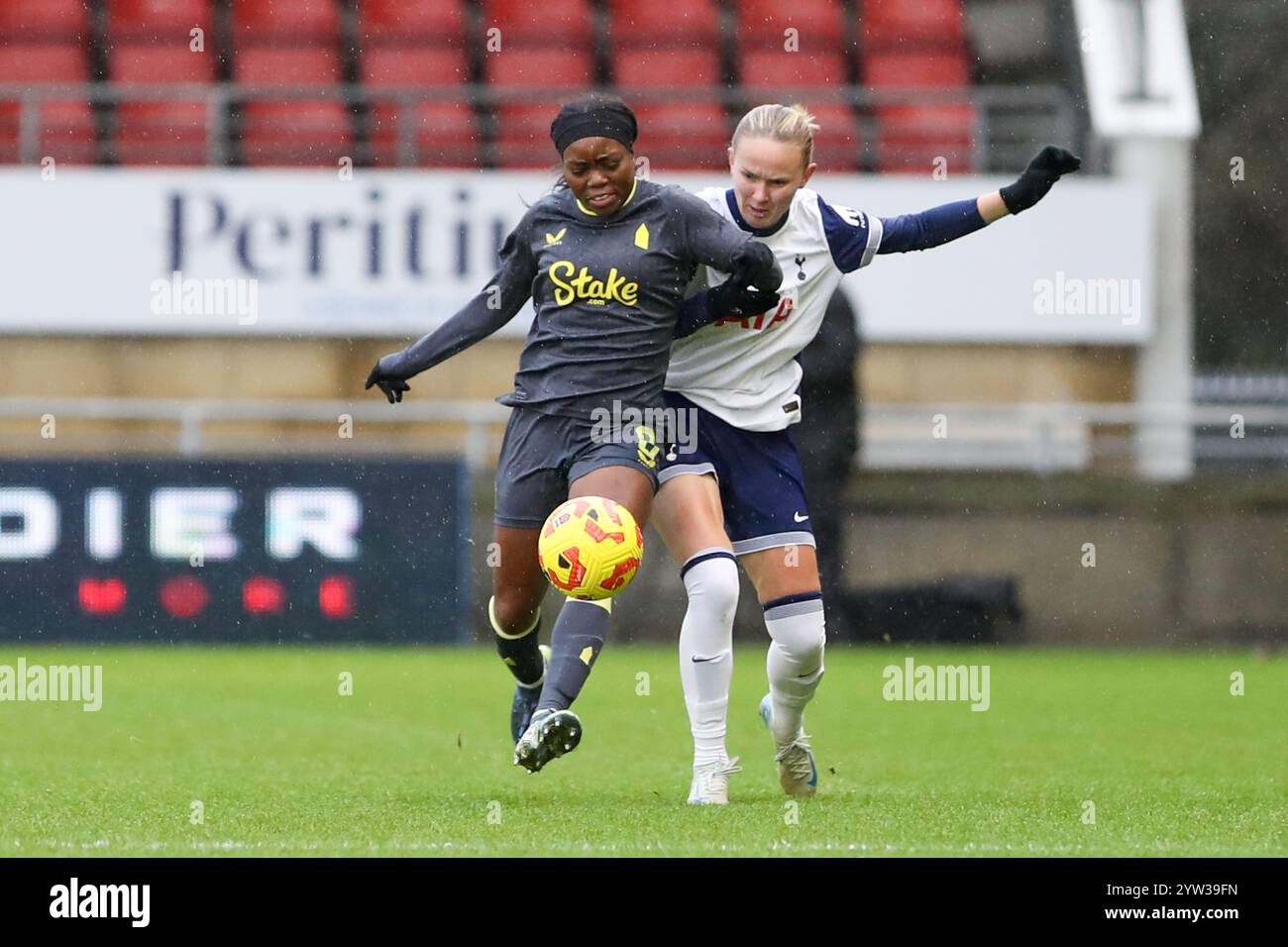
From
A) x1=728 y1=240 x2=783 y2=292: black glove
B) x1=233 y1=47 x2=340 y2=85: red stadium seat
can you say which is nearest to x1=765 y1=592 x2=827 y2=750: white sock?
x1=728 y1=240 x2=783 y2=292: black glove

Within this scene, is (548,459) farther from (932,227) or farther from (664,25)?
(664,25)

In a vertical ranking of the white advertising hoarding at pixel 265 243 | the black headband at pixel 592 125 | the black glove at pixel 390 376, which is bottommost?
the black glove at pixel 390 376

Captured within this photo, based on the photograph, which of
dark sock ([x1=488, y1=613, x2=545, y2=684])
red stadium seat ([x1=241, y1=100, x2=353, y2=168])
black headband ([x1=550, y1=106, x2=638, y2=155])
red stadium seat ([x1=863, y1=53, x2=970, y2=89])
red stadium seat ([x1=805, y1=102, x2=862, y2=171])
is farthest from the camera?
red stadium seat ([x1=863, y1=53, x2=970, y2=89])

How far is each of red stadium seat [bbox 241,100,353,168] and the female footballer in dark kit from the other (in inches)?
344

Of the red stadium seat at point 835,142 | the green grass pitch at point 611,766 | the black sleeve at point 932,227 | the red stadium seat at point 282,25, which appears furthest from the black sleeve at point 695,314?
the red stadium seat at point 282,25

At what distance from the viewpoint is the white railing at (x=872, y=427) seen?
13617 mm

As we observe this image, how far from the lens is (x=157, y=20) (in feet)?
52.7

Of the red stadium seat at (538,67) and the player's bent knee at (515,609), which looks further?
the red stadium seat at (538,67)

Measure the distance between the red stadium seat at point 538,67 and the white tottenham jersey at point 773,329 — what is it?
32.6 ft

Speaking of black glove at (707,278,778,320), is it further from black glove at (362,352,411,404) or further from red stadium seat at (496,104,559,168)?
red stadium seat at (496,104,559,168)

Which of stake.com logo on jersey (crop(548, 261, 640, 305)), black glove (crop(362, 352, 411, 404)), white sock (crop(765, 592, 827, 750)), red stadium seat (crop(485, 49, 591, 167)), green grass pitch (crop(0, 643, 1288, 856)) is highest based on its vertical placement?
red stadium seat (crop(485, 49, 591, 167))

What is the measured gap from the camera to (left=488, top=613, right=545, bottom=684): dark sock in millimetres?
6668

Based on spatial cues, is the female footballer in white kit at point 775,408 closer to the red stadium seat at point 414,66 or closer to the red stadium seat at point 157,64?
the red stadium seat at point 414,66

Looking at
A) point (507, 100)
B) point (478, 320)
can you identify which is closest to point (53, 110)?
point (507, 100)
